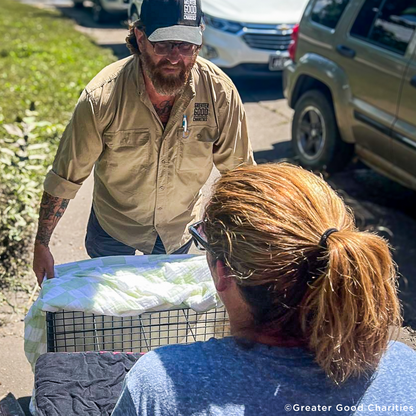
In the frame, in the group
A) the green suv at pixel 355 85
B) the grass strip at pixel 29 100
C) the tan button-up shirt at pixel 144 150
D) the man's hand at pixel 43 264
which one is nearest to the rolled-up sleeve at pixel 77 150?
the tan button-up shirt at pixel 144 150

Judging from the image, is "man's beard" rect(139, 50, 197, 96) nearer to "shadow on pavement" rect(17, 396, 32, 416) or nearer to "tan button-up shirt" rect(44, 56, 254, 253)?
"tan button-up shirt" rect(44, 56, 254, 253)

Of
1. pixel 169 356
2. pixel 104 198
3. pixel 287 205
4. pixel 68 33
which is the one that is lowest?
pixel 68 33

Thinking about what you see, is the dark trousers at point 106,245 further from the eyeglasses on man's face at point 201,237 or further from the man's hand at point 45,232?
the eyeglasses on man's face at point 201,237

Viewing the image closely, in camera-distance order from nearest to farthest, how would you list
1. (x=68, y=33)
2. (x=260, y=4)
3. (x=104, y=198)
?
(x=104, y=198) < (x=260, y=4) < (x=68, y=33)

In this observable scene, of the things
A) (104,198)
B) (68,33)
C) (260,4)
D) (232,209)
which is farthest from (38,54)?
(232,209)

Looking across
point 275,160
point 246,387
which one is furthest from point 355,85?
point 246,387

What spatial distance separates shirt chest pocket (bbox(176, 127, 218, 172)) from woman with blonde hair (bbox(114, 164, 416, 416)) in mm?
1325

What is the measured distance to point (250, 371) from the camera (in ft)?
5.05

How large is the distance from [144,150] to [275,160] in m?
4.11

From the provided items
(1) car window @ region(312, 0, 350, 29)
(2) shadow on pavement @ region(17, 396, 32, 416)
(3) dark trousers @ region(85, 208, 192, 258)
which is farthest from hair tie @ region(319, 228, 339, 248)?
(1) car window @ region(312, 0, 350, 29)

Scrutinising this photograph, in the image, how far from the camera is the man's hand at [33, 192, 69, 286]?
2793 millimetres

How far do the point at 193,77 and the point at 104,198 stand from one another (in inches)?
27.8

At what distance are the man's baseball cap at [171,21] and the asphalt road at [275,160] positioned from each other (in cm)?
65

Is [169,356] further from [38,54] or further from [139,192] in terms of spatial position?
[38,54]
